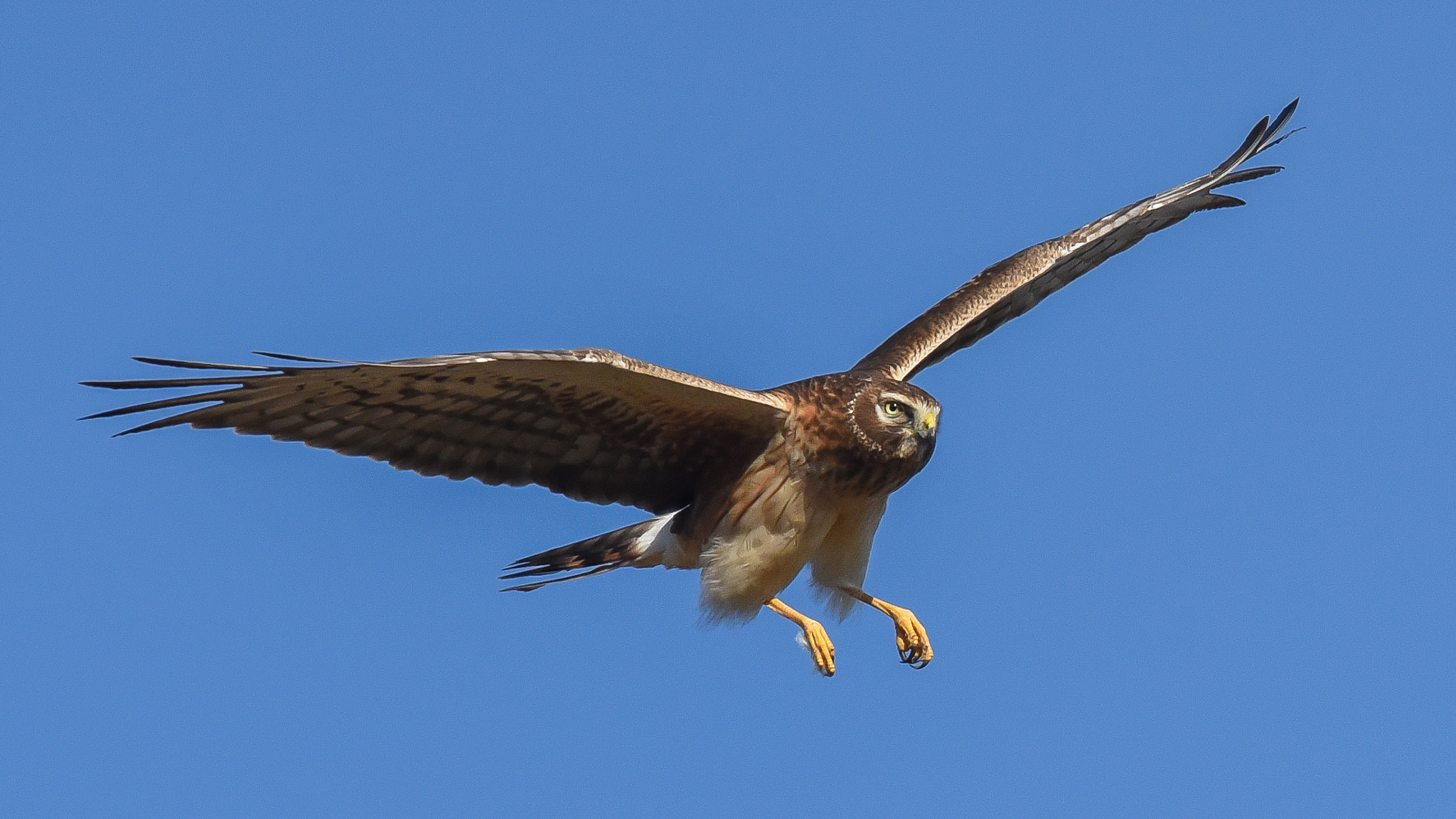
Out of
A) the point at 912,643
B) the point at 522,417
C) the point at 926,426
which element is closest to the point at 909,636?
the point at 912,643

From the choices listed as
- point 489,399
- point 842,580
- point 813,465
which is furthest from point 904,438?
point 489,399

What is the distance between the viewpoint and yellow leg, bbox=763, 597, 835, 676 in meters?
9.32

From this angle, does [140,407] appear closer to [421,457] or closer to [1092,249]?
[421,457]

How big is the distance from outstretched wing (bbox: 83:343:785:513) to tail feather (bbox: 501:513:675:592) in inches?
10.9

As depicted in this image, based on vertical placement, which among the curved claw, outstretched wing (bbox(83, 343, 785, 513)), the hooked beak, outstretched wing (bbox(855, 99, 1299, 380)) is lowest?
the curved claw

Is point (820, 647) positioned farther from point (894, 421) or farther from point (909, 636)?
point (894, 421)

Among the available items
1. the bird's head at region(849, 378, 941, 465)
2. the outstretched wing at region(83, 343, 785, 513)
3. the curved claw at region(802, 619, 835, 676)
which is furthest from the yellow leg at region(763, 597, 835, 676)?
the bird's head at region(849, 378, 941, 465)

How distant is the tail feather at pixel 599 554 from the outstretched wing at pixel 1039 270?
1.45 meters

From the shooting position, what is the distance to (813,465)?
886cm

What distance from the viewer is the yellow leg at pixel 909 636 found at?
959 cm

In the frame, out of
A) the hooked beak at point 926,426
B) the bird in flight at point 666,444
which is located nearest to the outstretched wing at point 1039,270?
the bird in flight at point 666,444

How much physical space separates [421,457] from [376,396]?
1.56ft

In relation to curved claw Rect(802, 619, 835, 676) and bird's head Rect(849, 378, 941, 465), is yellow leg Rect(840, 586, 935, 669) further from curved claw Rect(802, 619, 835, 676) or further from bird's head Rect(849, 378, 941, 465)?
bird's head Rect(849, 378, 941, 465)

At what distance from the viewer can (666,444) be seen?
9.17 meters
